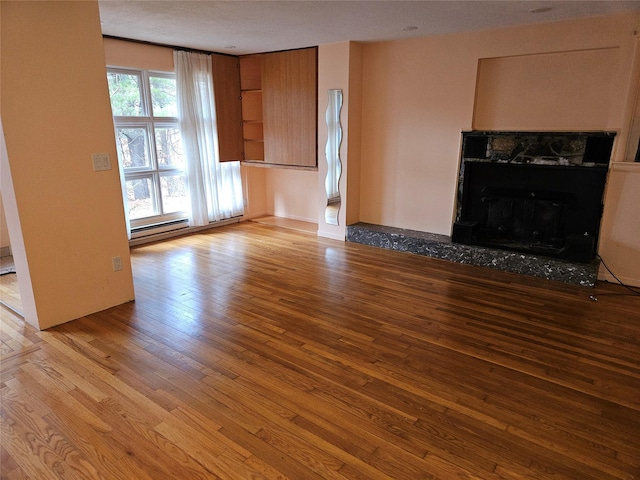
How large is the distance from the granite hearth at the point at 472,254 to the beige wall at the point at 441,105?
0.99 ft

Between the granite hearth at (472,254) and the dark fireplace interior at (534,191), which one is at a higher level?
the dark fireplace interior at (534,191)

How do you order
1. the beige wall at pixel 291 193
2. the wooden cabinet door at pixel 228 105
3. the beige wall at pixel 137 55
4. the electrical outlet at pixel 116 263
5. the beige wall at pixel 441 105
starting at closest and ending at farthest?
1. the electrical outlet at pixel 116 263
2. the beige wall at pixel 441 105
3. the beige wall at pixel 137 55
4. the wooden cabinet door at pixel 228 105
5. the beige wall at pixel 291 193

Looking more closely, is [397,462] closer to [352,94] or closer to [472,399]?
[472,399]

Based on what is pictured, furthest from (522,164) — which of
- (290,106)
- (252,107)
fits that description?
(252,107)

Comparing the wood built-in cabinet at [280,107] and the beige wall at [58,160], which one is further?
the wood built-in cabinet at [280,107]

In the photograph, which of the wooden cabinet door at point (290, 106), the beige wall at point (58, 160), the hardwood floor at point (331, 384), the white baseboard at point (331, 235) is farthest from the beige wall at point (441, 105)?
the beige wall at point (58, 160)

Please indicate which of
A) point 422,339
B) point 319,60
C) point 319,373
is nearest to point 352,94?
point 319,60

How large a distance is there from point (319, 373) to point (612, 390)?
1701 mm

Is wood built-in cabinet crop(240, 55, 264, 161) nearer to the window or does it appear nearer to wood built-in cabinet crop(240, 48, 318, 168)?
wood built-in cabinet crop(240, 48, 318, 168)

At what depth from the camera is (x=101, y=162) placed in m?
3.19

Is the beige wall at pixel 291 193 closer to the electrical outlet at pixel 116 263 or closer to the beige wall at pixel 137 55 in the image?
the beige wall at pixel 137 55

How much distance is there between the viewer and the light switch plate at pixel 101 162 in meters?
3.15

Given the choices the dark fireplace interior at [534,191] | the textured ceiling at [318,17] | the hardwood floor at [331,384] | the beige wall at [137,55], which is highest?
the textured ceiling at [318,17]

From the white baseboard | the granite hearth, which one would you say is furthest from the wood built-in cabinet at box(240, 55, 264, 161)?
the granite hearth
